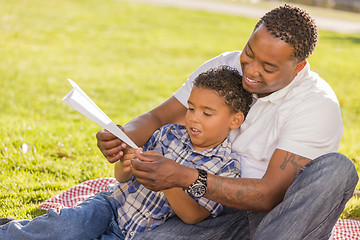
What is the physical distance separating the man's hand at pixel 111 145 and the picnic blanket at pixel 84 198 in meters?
1.04

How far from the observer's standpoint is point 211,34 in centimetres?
1484

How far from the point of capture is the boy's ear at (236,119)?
9.90 feet

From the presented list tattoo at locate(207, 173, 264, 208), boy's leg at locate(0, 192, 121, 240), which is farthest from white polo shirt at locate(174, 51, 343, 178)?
boy's leg at locate(0, 192, 121, 240)

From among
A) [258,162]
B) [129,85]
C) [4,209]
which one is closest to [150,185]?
[258,162]

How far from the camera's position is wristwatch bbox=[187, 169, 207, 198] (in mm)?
2526

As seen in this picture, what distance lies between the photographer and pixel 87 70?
909 centimetres

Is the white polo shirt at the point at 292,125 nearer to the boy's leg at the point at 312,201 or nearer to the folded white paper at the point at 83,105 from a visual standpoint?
the boy's leg at the point at 312,201

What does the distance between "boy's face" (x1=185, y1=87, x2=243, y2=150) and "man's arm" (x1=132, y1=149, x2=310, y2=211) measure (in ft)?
1.18

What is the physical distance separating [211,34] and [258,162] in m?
12.2

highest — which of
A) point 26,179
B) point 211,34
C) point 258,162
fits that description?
point 258,162

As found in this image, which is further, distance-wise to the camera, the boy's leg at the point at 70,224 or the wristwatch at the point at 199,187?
the boy's leg at the point at 70,224

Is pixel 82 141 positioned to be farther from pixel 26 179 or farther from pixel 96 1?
pixel 96 1

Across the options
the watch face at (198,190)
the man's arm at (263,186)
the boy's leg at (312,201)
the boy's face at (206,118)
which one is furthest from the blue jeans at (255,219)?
the boy's face at (206,118)

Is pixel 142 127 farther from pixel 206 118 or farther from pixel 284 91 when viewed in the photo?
pixel 284 91
